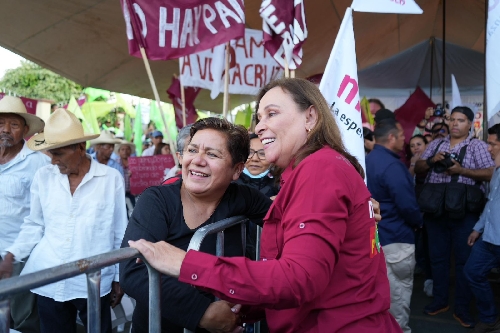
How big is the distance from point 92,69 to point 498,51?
6.27 meters

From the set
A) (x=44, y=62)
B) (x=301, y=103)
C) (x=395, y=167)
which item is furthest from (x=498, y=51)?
(x=44, y=62)

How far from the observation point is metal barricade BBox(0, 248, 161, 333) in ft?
3.47

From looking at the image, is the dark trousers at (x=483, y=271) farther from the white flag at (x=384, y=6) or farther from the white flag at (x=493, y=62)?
the white flag at (x=384, y=6)

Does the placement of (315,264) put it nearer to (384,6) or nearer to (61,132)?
(61,132)

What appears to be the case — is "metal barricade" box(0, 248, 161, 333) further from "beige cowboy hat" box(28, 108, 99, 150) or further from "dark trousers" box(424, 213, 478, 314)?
"dark trousers" box(424, 213, 478, 314)

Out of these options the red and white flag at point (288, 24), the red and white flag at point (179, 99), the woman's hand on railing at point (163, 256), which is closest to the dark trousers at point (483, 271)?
the red and white flag at point (288, 24)

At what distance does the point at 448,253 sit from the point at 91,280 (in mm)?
4304

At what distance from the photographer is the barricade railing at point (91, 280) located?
1.06 metres

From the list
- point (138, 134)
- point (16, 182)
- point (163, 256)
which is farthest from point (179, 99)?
point (163, 256)

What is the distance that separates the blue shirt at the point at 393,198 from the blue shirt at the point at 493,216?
578 millimetres

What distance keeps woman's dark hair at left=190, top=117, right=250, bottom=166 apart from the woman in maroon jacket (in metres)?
0.33

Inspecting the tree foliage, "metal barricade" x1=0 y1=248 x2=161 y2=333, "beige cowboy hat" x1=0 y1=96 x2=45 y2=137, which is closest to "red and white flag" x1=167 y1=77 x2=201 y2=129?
"beige cowboy hat" x1=0 y1=96 x2=45 y2=137

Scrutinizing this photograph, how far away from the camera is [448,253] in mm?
4805

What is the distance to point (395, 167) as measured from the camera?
397 centimetres
